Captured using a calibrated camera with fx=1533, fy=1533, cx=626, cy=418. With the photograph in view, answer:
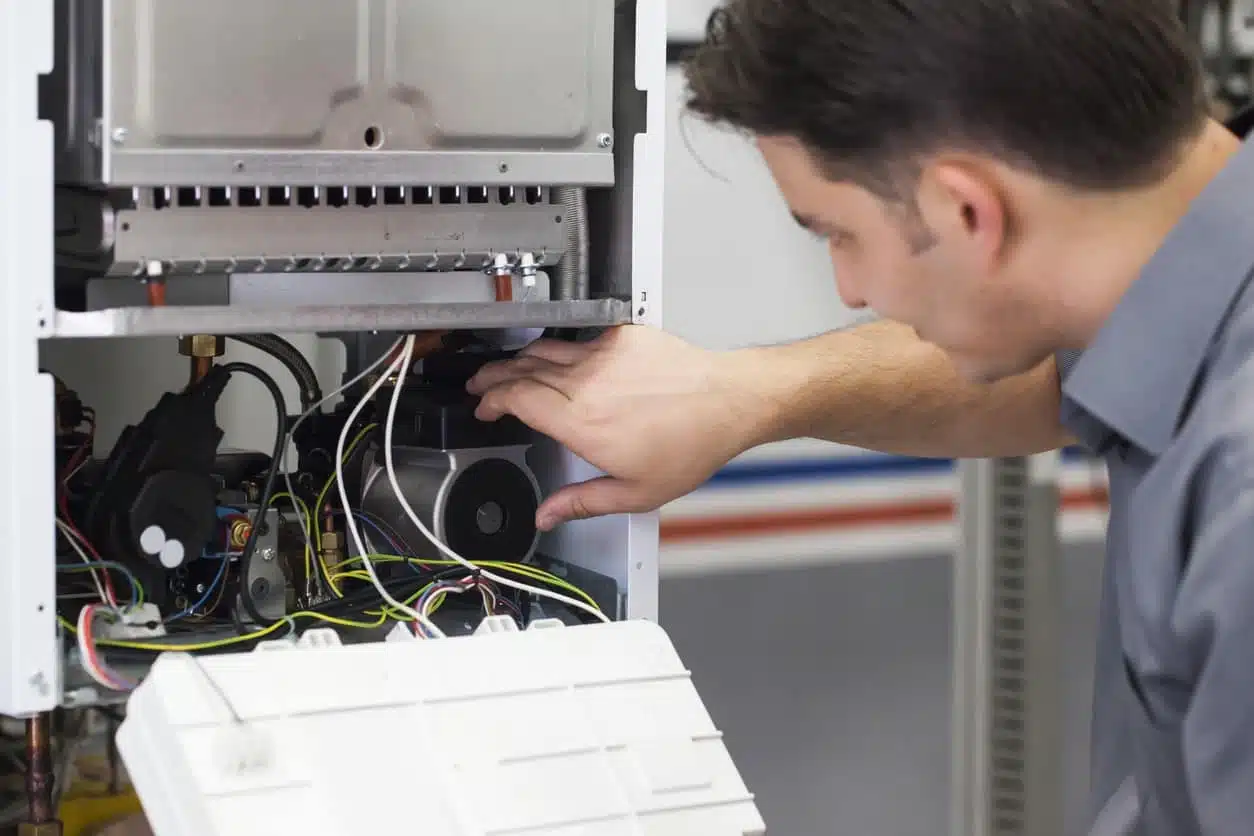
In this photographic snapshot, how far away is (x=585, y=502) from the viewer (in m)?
1.24

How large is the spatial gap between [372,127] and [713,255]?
1.23 meters

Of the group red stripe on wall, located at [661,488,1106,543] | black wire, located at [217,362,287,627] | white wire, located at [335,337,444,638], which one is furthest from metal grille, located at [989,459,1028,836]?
black wire, located at [217,362,287,627]

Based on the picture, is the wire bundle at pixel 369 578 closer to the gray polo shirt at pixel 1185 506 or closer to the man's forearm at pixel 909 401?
the man's forearm at pixel 909 401

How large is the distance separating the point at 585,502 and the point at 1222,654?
601 millimetres

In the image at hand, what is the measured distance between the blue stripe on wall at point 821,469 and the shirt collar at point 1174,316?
4.72 feet

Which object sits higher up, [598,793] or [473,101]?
[473,101]

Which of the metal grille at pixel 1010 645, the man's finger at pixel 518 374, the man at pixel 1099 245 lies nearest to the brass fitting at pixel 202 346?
the man's finger at pixel 518 374

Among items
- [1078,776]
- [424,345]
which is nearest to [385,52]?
[424,345]

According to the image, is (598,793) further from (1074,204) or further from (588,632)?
(1074,204)

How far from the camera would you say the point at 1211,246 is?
87 cm

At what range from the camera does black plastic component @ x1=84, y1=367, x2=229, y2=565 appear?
3.79ft

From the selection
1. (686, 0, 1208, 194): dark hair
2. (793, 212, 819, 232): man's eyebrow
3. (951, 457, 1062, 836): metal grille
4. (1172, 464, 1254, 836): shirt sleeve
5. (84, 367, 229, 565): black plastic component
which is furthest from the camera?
(951, 457, 1062, 836): metal grille

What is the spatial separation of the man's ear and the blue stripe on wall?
1.41 m

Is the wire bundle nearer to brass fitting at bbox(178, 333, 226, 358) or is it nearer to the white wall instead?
brass fitting at bbox(178, 333, 226, 358)
